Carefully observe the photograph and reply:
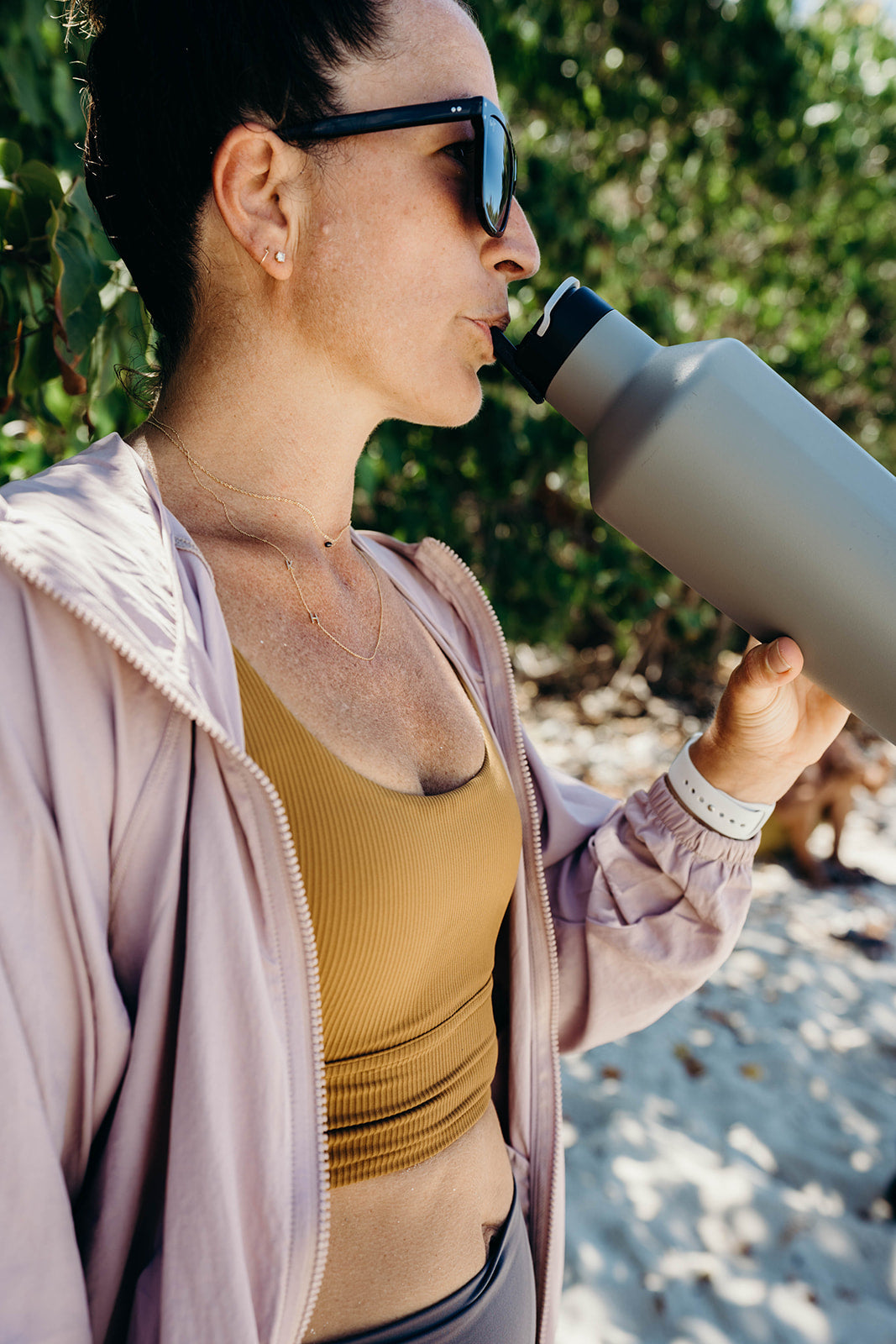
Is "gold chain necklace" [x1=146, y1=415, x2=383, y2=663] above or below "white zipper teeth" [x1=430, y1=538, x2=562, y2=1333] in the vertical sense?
above

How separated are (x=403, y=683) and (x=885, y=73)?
288 inches

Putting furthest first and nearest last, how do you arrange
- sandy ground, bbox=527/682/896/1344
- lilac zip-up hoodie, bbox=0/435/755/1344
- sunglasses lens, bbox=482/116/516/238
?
sandy ground, bbox=527/682/896/1344, sunglasses lens, bbox=482/116/516/238, lilac zip-up hoodie, bbox=0/435/755/1344

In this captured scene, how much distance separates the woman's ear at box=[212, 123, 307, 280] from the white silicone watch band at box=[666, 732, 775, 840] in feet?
2.71

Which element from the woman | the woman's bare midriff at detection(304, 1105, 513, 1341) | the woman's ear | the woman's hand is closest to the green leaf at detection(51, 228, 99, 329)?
the woman

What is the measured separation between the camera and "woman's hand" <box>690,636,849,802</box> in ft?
4.02

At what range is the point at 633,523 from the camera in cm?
108

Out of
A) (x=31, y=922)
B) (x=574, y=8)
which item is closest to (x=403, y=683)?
(x=31, y=922)

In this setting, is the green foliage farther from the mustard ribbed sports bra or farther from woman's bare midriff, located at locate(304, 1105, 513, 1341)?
woman's bare midriff, located at locate(304, 1105, 513, 1341)

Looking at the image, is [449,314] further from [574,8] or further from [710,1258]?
[574,8]

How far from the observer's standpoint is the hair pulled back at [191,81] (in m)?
0.97

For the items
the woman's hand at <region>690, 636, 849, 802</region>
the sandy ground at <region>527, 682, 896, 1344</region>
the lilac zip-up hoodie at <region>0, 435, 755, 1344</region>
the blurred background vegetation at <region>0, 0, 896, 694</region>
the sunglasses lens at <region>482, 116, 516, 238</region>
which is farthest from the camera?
the sandy ground at <region>527, 682, 896, 1344</region>

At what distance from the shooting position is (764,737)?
1.25 m

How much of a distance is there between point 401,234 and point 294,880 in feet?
2.33

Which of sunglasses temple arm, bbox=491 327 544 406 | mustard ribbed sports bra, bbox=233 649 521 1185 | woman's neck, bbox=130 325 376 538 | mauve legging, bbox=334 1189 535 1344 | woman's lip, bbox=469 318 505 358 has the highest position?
woman's lip, bbox=469 318 505 358
